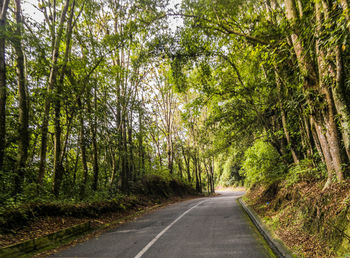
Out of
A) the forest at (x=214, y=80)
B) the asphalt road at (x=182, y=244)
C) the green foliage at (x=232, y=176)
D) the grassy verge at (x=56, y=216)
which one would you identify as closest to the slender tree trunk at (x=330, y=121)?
the forest at (x=214, y=80)

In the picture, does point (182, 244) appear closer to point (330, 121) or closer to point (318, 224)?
point (318, 224)

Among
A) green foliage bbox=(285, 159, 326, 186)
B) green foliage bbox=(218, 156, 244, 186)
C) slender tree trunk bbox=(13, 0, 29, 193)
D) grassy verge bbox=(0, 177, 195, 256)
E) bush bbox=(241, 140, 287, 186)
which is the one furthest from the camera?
green foliage bbox=(218, 156, 244, 186)

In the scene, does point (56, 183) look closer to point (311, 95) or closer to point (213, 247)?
point (213, 247)

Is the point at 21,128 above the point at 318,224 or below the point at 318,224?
above

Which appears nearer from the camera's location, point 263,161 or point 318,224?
point 318,224

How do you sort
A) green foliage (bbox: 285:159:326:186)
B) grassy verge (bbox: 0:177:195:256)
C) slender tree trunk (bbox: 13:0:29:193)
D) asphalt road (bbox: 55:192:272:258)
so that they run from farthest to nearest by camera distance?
slender tree trunk (bbox: 13:0:29:193) → green foliage (bbox: 285:159:326:186) → grassy verge (bbox: 0:177:195:256) → asphalt road (bbox: 55:192:272:258)

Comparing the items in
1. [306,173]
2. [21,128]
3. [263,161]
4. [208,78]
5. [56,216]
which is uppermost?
[208,78]

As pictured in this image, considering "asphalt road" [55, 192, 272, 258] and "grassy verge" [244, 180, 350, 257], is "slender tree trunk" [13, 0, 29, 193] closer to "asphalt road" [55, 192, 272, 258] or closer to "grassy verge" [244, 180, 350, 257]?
"asphalt road" [55, 192, 272, 258]

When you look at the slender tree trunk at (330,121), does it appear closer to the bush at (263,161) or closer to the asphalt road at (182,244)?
the asphalt road at (182,244)

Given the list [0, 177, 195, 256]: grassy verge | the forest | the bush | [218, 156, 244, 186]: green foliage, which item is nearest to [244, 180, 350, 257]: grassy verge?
the forest

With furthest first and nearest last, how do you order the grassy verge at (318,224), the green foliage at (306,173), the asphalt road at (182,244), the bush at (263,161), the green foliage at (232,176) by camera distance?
the green foliage at (232,176) → the bush at (263,161) → the green foliage at (306,173) → the asphalt road at (182,244) → the grassy verge at (318,224)

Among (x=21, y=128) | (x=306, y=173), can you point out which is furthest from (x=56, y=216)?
(x=306, y=173)

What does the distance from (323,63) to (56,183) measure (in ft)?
33.6

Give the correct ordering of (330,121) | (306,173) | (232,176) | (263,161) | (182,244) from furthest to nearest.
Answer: (232,176), (263,161), (306,173), (182,244), (330,121)
